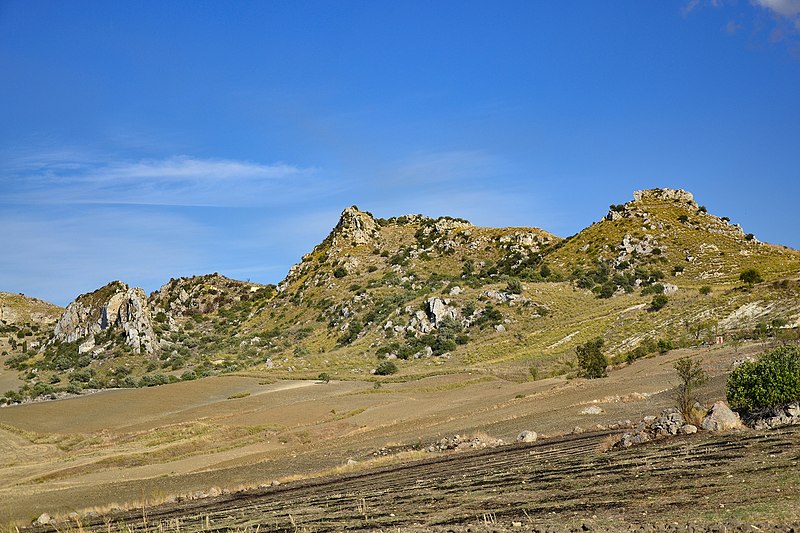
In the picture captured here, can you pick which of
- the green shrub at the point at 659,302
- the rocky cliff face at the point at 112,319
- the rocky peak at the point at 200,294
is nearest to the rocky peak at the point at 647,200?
the green shrub at the point at 659,302

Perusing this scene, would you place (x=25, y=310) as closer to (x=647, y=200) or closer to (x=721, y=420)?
(x=647, y=200)

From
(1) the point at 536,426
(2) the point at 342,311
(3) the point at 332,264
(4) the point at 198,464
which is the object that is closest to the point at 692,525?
(1) the point at 536,426

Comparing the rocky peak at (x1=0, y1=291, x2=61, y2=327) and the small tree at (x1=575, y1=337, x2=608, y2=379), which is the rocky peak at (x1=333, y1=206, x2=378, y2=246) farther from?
the small tree at (x1=575, y1=337, x2=608, y2=379)

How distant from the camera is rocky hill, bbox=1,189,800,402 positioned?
65.8 meters

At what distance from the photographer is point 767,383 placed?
21.9 meters

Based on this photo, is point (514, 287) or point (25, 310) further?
point (25, 310)

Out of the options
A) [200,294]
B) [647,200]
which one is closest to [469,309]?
[647,200]

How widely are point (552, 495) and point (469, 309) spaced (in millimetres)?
73378

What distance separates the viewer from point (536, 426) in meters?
31.6

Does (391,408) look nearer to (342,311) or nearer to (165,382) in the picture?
(165,382)

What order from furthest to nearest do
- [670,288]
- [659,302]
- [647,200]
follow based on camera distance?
[647,200], [670,288], [659,302]

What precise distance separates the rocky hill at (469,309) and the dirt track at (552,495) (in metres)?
31.7

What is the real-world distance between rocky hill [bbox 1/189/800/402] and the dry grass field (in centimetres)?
1025

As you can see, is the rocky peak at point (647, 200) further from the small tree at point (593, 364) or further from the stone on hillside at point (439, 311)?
the small tree at point (593, 364)
